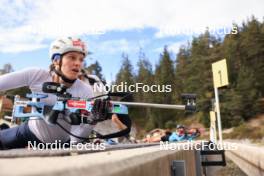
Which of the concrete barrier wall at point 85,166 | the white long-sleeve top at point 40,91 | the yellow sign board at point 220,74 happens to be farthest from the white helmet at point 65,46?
the yellow sign board at point 220,74

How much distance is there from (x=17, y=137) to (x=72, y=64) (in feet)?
2.84

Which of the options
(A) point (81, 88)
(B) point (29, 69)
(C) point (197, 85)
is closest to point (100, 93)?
(A) point (81, 88)

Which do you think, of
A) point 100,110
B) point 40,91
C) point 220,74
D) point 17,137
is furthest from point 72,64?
point 220,74

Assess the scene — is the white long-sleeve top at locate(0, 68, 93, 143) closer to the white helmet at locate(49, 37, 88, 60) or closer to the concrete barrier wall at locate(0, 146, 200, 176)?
the white helmet at locate(49, 37, 88, 60)

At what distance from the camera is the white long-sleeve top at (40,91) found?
3.27 m

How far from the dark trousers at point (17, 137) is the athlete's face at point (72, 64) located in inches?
25.3

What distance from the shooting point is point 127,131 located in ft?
11.4

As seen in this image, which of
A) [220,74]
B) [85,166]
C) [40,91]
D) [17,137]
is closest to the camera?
[85,166]

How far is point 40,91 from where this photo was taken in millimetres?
3537

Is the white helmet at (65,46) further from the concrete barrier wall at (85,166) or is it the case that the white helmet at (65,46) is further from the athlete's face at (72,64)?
the concrete barrier wall at (85,166)

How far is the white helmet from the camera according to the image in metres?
3.72

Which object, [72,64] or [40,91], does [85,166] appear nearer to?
[40,91]

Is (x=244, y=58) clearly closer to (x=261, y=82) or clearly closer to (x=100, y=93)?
(x=261, y=82)

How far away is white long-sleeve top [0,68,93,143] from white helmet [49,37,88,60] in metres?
0.21
